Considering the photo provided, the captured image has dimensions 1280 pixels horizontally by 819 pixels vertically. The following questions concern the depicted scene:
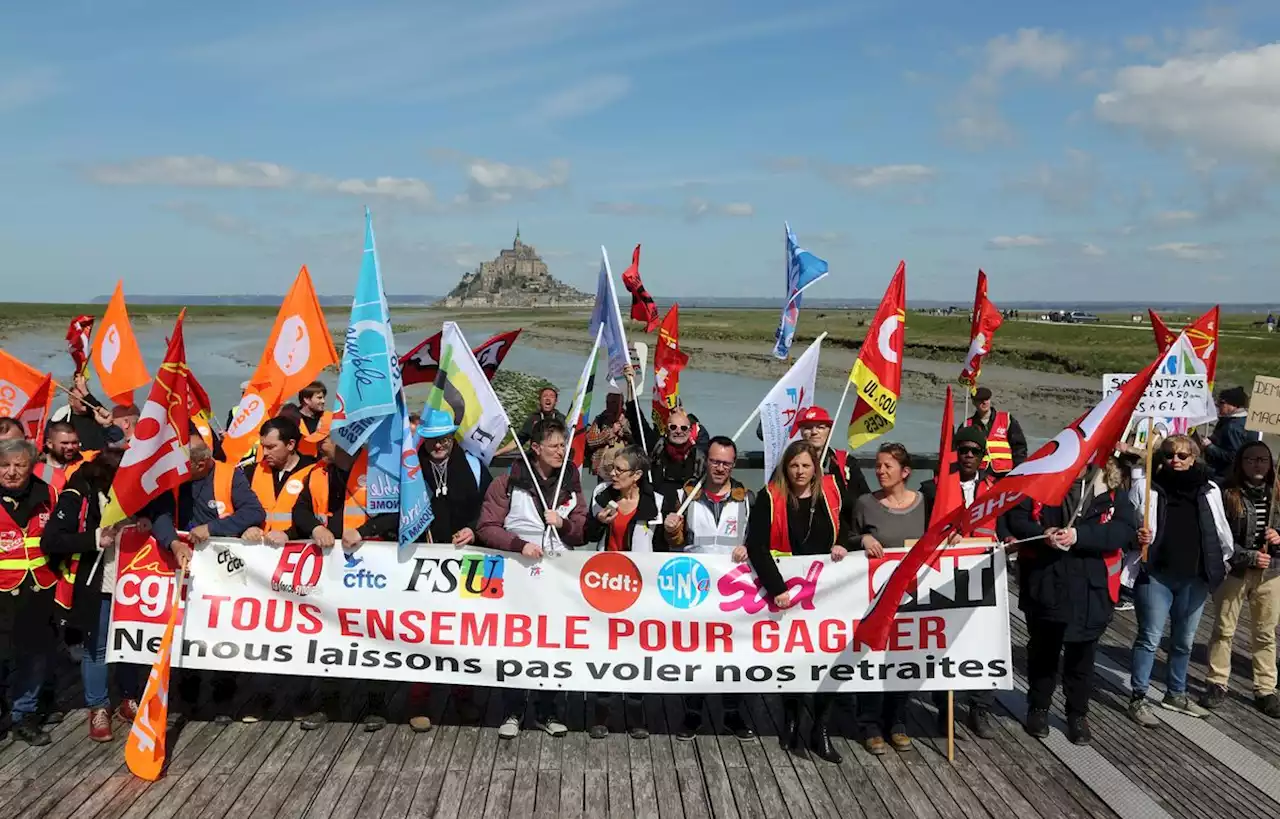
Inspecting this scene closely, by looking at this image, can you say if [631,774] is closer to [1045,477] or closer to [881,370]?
[1045,477]

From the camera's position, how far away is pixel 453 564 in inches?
230

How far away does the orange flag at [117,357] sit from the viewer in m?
7.96

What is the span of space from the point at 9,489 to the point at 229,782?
6.78ft

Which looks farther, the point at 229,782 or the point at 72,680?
the point at 72,680

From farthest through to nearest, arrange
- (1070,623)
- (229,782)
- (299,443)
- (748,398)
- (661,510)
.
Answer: (748,398) → (299,443) → (661,510) → (1070,623) → (229,782)

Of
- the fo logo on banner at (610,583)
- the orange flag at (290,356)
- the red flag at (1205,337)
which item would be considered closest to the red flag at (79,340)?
the orange flag at (290,356)

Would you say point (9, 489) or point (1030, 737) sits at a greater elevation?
point (9, 489)

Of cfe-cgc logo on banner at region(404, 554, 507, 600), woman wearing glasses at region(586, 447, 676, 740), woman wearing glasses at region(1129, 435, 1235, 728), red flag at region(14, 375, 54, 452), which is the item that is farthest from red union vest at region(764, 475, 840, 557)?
red flag at region(14, 375, 54, 452)

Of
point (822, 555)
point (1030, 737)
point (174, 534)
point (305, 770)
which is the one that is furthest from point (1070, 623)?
point (174, 534)

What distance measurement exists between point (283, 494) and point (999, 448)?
6620 millimetres

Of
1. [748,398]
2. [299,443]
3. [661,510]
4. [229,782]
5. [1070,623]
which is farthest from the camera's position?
[748,398]

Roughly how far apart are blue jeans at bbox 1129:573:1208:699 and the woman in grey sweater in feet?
5.51

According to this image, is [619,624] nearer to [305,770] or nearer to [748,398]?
[305,770]

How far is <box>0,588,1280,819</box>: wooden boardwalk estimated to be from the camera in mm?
5129
